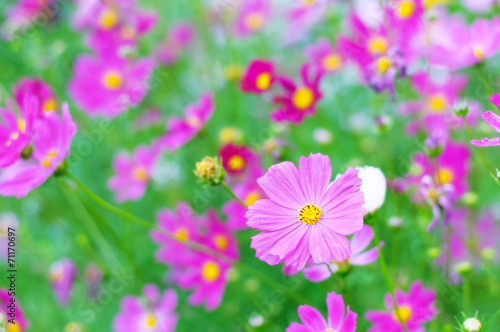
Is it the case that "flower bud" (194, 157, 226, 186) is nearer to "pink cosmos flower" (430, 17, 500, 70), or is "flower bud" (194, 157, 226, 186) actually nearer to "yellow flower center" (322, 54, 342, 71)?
"pink cosmos flower" (430, 17, 500, 70)

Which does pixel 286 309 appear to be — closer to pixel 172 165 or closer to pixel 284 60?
pixel 172 165

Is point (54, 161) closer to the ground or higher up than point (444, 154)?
closer to the ground

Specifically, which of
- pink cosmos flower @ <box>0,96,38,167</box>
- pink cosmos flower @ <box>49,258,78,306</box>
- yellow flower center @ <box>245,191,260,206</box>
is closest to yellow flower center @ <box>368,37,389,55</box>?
yellow flower center @ <box>245,191,260,206</box>

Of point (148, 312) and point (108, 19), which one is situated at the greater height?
point (108, 19)

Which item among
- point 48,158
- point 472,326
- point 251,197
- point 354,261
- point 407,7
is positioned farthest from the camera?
point 251,197

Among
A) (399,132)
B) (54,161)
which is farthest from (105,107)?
(399,132)

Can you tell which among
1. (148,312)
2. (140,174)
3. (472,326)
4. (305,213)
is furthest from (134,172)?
(472,326)

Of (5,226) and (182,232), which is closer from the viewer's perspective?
(182,232)

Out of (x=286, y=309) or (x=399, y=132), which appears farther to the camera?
(x=399, y=132)

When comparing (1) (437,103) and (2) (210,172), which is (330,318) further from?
(1) (437,103)
